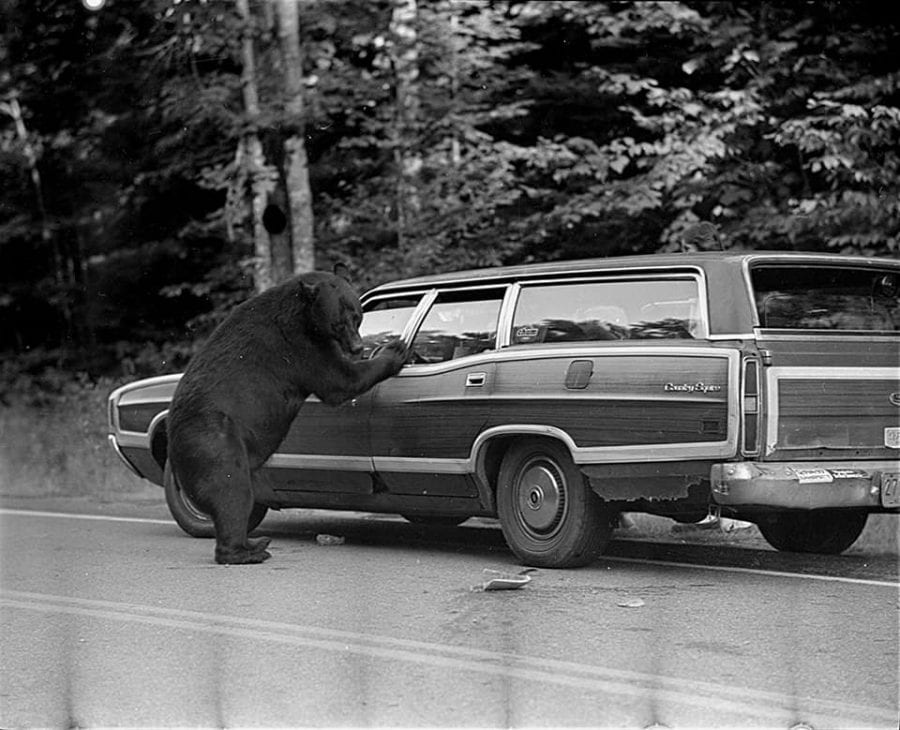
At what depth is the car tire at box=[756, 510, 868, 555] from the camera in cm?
891

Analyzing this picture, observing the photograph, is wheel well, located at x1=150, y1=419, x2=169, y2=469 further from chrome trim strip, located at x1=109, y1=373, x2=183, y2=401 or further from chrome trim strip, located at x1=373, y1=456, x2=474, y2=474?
chrome trim strip, located at x1=373, y1=456, x2=474, y2=474

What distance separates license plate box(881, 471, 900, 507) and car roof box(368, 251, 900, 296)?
1.24 metres

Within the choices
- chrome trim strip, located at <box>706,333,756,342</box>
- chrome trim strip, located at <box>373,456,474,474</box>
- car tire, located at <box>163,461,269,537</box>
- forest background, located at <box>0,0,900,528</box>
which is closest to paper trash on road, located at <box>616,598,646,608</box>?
chrome trim strip, located at <box>706,333,756,342</box>

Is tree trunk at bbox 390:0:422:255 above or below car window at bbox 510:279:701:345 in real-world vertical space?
above

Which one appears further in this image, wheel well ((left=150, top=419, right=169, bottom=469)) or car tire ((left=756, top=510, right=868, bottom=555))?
wheel well ((left=150, top=419, right=169, bottom=469))

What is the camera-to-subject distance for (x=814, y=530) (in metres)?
9.03

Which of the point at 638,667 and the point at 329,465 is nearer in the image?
the point at 638,667

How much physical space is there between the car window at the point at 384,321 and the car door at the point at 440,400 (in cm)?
23

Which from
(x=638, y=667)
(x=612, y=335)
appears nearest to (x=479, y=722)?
(x=638, y=667)

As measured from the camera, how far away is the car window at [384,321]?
9430mm

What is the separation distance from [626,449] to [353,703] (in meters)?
2.98

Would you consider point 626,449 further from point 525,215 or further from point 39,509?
point 525,215

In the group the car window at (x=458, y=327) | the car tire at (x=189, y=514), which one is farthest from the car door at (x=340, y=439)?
the car tire at (x=189, y=514)

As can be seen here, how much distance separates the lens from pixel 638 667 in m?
5.58
